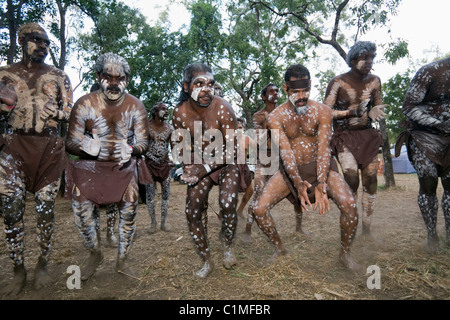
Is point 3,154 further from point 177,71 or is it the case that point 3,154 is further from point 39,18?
point 177,71

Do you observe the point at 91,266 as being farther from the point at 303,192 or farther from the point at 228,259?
the point at 303,192

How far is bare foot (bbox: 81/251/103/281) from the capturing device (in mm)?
3371

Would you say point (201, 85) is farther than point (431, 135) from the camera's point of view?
No

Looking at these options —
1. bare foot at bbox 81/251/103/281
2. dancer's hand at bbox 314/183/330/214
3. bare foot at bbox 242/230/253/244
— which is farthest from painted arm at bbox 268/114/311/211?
bare foot at bbox 81/251/103/281

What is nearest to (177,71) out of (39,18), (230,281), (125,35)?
(125,35)

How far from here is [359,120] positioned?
464 centimetres

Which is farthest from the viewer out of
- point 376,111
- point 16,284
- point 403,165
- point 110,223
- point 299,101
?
point 403,165

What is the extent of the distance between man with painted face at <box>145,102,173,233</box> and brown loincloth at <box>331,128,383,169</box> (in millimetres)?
3231

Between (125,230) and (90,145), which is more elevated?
(90,145)

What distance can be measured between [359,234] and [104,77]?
13.9ft

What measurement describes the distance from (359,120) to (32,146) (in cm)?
442

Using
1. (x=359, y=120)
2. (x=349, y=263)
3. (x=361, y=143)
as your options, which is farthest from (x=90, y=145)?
(x=359, y=120)

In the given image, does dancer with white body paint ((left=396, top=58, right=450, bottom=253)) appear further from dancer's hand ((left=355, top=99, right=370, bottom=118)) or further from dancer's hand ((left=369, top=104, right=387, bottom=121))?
dancer's hand ((left=355, top=99, right=370, bottom=118))
